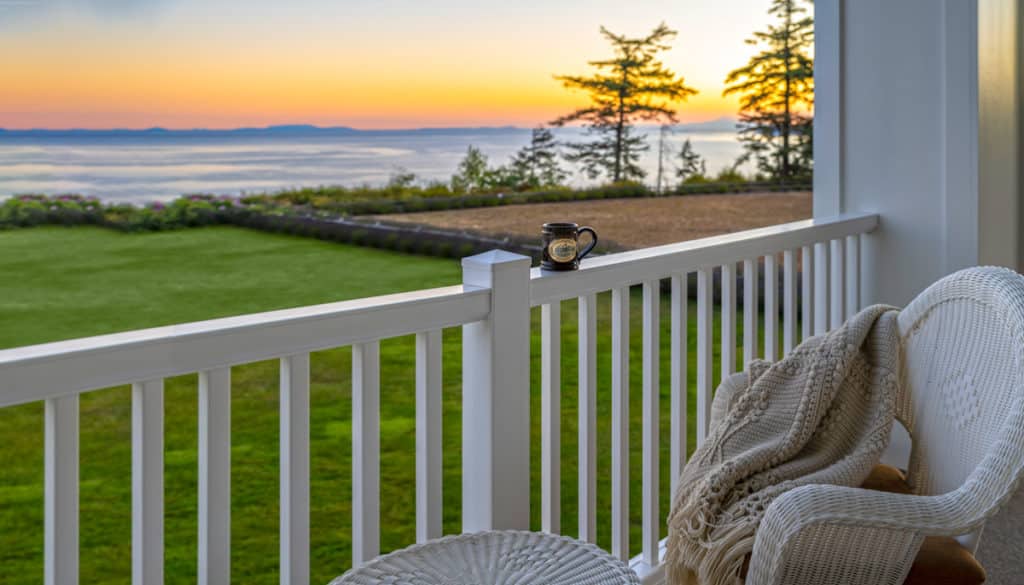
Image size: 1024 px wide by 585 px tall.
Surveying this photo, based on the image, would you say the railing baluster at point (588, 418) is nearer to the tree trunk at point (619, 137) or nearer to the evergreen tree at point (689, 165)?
the tree trunk at point (619, 137)

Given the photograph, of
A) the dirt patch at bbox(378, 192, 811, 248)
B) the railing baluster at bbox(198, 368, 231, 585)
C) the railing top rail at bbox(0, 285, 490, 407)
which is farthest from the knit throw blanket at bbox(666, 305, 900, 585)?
the dirt patch at bbox(378, 192, 811, 248)

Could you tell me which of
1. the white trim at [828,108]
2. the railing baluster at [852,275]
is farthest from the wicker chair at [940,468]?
the white trim at [828,108]

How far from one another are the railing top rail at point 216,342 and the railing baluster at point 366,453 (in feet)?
0.24

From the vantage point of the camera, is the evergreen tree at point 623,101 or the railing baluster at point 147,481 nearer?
the railing baluster at point 147,481

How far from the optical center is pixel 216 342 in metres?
1.24

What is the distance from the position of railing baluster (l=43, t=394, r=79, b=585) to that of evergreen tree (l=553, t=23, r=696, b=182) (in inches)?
302

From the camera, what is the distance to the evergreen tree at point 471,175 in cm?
926

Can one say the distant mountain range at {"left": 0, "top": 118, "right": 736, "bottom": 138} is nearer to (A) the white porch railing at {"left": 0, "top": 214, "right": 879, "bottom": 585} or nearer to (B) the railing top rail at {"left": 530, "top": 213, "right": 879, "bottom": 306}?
(B) the railing top rail at {"left": 530, "top": 213, "right": 879, "bottom": 306}

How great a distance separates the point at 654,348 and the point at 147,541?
1133 millimetres

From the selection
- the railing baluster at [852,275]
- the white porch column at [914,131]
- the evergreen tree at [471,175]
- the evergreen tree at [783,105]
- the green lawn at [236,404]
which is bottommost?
the green lawn at [236,404]

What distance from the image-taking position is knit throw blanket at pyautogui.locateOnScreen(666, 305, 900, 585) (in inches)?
58.7

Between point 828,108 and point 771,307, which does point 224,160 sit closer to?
point 828,108

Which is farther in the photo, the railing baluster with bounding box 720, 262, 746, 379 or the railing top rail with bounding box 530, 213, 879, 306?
the railing baluster with bounding box 720, 262, 746, 379

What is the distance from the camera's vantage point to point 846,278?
2.87m
